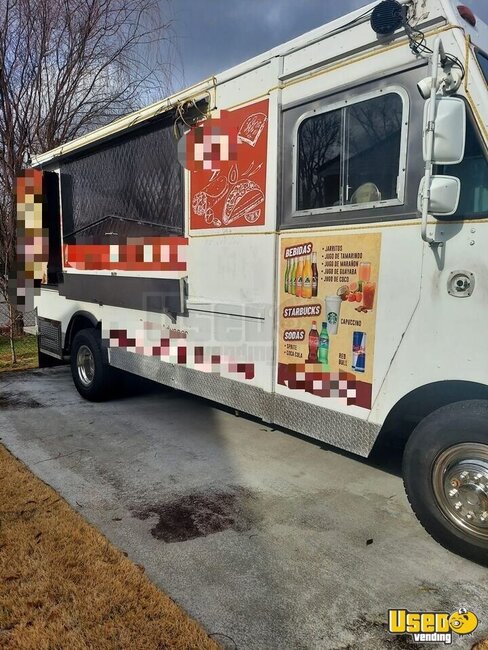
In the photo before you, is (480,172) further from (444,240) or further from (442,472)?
(442,472)

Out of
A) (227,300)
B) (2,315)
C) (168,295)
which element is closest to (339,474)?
(227,300)

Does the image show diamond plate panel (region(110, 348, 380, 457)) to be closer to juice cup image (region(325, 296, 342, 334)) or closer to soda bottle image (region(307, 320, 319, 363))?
soda bottle image (region(307, 320, 319, 363))

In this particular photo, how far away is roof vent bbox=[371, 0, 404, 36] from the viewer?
112 inches

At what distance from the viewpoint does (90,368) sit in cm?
616

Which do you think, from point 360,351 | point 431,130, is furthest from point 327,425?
point 431,130

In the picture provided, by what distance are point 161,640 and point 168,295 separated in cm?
284

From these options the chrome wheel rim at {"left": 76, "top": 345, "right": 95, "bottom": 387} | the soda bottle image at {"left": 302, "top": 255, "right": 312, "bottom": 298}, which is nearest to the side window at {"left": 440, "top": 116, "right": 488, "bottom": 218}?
the soda bottle image at {"left": 302, "top": 255, "right": 312, "bottom": 298}

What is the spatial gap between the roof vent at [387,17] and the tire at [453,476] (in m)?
2.09

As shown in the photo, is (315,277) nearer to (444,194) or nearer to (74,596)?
(444,194)

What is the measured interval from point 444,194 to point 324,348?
1.23 metres

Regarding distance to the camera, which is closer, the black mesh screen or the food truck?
the food truck

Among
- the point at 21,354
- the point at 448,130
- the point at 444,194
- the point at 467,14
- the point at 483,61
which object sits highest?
the point at 467,14

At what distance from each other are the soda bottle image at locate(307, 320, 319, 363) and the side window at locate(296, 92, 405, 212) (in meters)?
0.78

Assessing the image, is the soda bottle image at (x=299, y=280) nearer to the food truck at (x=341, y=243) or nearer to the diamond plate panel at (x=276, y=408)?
the food truck at (x=341, y=243)
